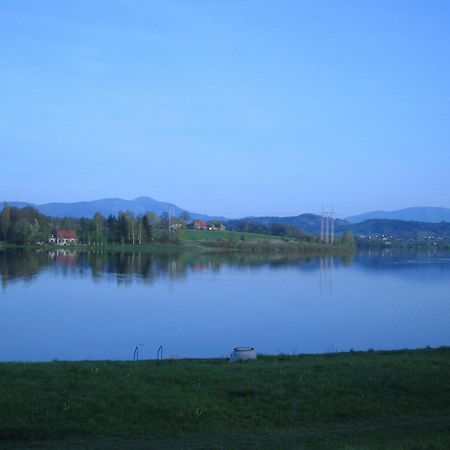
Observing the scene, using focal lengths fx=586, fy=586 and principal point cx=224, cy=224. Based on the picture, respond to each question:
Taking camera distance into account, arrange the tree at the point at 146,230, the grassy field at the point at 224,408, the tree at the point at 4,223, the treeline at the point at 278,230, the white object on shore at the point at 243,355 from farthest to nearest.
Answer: the treeline at the point at 278,230
the tree at the point at 146,230
the tree at the point at 4,223
the white object on shore at the point at 243,355
the grassy field at the point at 224,408

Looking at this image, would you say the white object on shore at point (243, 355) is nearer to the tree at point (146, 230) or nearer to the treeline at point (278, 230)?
the tree at point (146, 230)

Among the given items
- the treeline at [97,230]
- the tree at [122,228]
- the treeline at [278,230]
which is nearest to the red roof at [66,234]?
the treeline at [97,230]

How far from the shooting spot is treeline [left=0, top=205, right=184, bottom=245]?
76.4 m

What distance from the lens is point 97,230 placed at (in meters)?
80.0

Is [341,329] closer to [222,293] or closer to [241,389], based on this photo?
[222,293]

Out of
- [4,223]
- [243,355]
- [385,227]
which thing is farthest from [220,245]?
[385,227]

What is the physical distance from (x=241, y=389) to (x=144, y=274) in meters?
34.3

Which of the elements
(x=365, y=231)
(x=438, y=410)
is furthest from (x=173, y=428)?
(x=365, y=231)

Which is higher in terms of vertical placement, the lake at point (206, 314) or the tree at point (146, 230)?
the tree at point (146, 230)

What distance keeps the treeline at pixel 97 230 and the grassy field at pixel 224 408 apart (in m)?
71.0

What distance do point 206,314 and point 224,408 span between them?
15.9 meters

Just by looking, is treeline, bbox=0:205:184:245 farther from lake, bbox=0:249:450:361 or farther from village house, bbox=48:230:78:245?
lake, bbox=0:249:450:361

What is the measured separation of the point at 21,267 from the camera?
44031 millimetres

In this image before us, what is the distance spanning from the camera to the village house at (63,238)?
8131 centimetres
